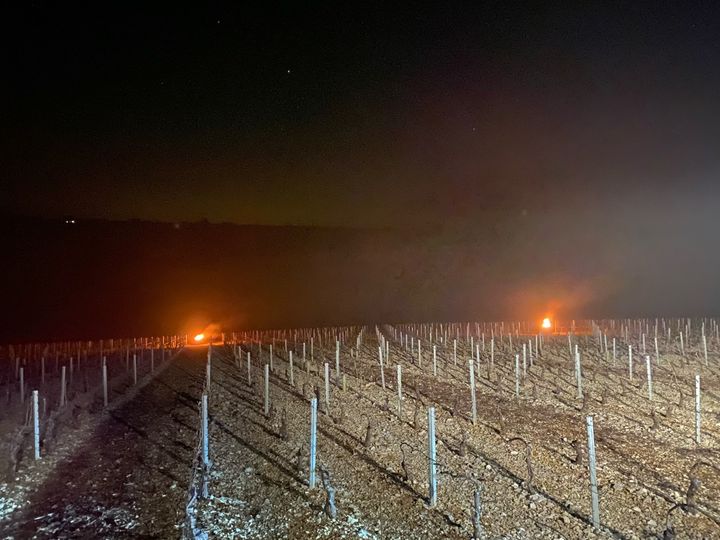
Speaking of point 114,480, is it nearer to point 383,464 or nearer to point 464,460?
point 383,464

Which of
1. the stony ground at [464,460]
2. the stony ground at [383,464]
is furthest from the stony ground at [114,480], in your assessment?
the stony ground at [464,460]

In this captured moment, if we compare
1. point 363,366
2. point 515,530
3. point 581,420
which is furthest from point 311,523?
point 363,366

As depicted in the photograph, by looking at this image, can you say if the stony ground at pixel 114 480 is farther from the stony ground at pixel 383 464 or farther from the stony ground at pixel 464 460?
the stony ground at pixel 464 460

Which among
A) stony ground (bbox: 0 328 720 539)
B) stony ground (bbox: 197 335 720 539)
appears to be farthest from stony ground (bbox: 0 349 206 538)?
stony ground (bbox: 197 335 720 539)

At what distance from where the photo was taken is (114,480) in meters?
10.3

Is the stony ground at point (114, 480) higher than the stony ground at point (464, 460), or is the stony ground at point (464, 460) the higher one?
the stony ground at point (114, 480)

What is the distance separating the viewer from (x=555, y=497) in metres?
9.36

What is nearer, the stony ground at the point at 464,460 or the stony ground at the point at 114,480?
the stony ground at the point at 114,480

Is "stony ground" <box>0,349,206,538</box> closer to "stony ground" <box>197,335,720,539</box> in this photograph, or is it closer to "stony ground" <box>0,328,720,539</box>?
"stony ground" <box>0,328,720,539</box>

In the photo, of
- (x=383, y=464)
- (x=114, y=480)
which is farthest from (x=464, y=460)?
(x=114, y=480)

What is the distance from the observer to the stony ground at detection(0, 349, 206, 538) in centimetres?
827

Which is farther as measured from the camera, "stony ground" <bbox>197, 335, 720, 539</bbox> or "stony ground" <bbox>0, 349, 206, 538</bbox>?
"stony ground" <bbox>197, 335, 720, 539</bbox>

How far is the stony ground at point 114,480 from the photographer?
Result: 8266 mm

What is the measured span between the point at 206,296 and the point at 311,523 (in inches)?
2862
